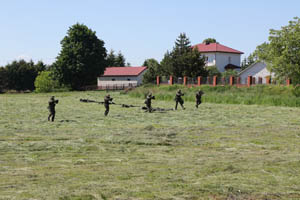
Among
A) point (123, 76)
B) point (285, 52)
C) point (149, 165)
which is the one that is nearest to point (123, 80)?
point (123, 76)

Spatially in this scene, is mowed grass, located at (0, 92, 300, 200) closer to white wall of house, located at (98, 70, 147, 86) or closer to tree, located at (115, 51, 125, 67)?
white wall of house, located at (98, 70, 147, 86)

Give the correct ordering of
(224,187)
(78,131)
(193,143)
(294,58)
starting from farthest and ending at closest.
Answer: (294,58), (78,131), (193,143), (224,187)

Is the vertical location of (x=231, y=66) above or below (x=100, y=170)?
above

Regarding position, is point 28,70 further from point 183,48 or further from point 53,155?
point 53,155

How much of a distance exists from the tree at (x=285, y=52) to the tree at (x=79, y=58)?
129 ft

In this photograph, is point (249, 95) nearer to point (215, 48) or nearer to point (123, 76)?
point (215, 48)

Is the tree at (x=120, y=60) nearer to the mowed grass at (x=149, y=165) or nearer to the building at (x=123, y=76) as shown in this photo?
the building at (x=123, y=76)

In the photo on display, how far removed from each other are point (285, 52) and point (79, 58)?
42946mm

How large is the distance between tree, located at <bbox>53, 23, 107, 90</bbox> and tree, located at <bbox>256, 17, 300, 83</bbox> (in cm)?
3945

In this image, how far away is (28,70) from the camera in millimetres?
98312

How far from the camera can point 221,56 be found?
95562 mm

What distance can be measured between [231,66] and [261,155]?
286 ft

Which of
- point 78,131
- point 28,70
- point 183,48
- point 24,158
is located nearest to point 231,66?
point 183,48

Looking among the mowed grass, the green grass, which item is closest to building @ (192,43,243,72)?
the green grass
